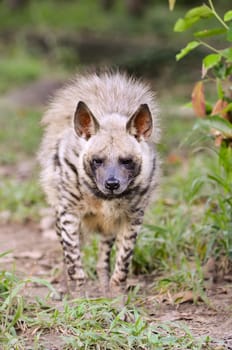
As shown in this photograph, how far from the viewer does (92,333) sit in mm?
3736

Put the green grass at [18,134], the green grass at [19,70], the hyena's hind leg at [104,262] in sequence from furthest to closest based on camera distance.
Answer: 1. the green grass at [19,70]
2. the green grass at [18,134]
3. the hyena's hind leg at [104,262]

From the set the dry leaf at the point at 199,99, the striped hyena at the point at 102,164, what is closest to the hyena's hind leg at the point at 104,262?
the striped hyena at the point at 102,164

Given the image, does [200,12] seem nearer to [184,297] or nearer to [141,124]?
[141,124]

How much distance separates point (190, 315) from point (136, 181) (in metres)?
0.80

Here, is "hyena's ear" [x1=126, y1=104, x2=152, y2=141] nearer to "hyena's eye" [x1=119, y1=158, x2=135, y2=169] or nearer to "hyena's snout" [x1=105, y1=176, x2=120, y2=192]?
"hyena's eye" [x1=119, y1=158, x2=135, y2=169]

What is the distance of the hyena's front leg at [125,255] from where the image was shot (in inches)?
→ 191

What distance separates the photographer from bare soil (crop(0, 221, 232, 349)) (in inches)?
169

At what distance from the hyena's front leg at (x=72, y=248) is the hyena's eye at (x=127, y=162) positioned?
0.56 meters

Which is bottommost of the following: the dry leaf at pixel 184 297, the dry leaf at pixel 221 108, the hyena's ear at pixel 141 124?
the dry leaf at pixel 184 297

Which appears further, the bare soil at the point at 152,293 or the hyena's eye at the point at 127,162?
the hyena's eye at the point at 127,162

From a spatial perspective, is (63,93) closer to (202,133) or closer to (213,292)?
(202,133)

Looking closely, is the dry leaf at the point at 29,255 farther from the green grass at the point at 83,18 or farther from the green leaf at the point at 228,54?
the green grass at the point at 83,18

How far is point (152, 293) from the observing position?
491 cm

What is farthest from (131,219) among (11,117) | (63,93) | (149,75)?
(11,117)
